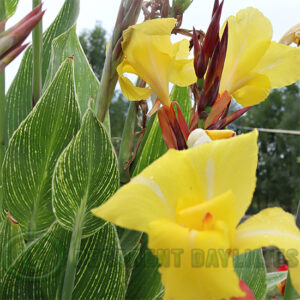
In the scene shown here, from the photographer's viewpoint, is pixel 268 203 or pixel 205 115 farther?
pixel 268 203

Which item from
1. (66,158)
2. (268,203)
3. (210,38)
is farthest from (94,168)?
(268,203)

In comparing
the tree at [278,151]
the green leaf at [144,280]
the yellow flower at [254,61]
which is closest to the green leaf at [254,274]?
the green leaf at [144,280]

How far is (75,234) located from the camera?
29 centimetres

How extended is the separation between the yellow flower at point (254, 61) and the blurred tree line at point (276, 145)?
640cm

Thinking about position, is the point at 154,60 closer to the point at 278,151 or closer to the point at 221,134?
the point at 221,134

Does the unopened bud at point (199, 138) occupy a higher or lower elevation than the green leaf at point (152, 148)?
higher

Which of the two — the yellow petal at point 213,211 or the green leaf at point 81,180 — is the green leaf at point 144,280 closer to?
the green leaf at point 81,180

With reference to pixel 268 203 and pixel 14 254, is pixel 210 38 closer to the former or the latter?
pixel 14 254

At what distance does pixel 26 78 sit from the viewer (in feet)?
1.59

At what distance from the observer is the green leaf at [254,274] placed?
0.41m

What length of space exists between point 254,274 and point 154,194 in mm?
290

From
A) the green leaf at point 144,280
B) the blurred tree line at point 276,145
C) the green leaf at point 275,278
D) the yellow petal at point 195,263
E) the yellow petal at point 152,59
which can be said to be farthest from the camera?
the blurred tree line at point 276,145

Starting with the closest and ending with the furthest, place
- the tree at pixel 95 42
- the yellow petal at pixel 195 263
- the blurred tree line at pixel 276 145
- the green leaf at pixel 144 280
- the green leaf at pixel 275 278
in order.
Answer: the yellow petal at pixel 195 263 < the green leaf at pixel 144 280 < the green leaf at pixel 275 278 < the blurred tree line at pixel 276 145 < the tree at pixel 95 42

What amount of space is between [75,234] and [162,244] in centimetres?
15
